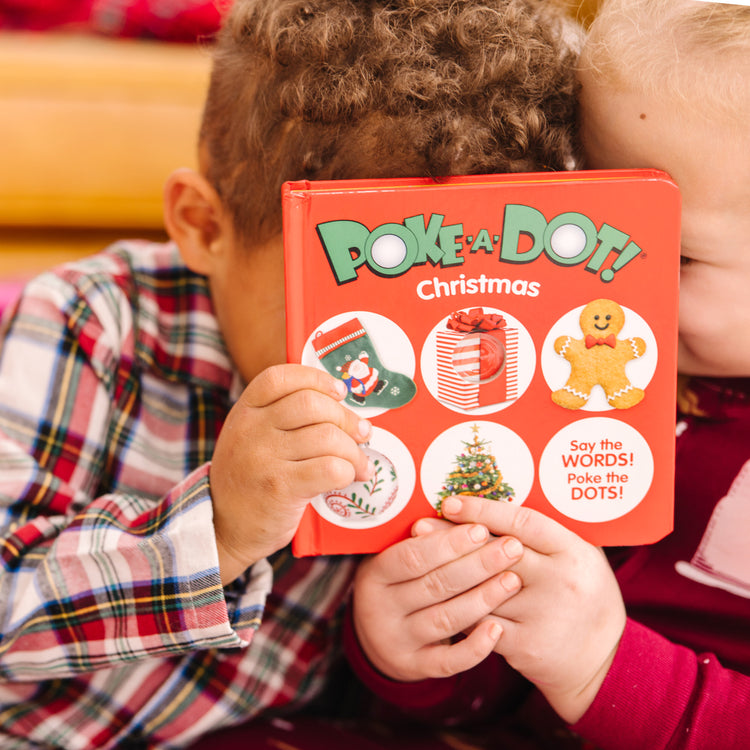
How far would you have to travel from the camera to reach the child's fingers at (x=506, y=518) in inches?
20.3

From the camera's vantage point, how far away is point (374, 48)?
56 centimetres

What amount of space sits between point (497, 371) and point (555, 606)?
0.16m

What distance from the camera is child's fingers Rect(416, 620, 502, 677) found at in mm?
537

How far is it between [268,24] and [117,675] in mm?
539

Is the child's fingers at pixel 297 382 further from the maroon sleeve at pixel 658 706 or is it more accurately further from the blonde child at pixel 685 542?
the maroon sleeve at pixel 658 706

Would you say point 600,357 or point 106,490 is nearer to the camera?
point 600,357

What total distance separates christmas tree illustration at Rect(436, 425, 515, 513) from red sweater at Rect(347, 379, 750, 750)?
0.15m

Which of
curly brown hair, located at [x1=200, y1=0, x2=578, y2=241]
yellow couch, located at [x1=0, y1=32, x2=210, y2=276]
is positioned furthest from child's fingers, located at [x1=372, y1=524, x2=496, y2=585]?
yellow couch, located at [x1=0, y1=32, x2=210, y2=276]

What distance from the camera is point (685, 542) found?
654mm

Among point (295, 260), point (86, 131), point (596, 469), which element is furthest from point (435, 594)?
point (86, 131)

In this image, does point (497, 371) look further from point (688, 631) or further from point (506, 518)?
point (688, 631)

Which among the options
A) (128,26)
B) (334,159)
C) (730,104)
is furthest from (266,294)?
(128,26)

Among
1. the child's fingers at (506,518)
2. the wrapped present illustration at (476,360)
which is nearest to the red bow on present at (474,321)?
the wrapped present illustration at (476,360)

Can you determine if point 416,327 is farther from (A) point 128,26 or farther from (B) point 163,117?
(A) point 128,26
